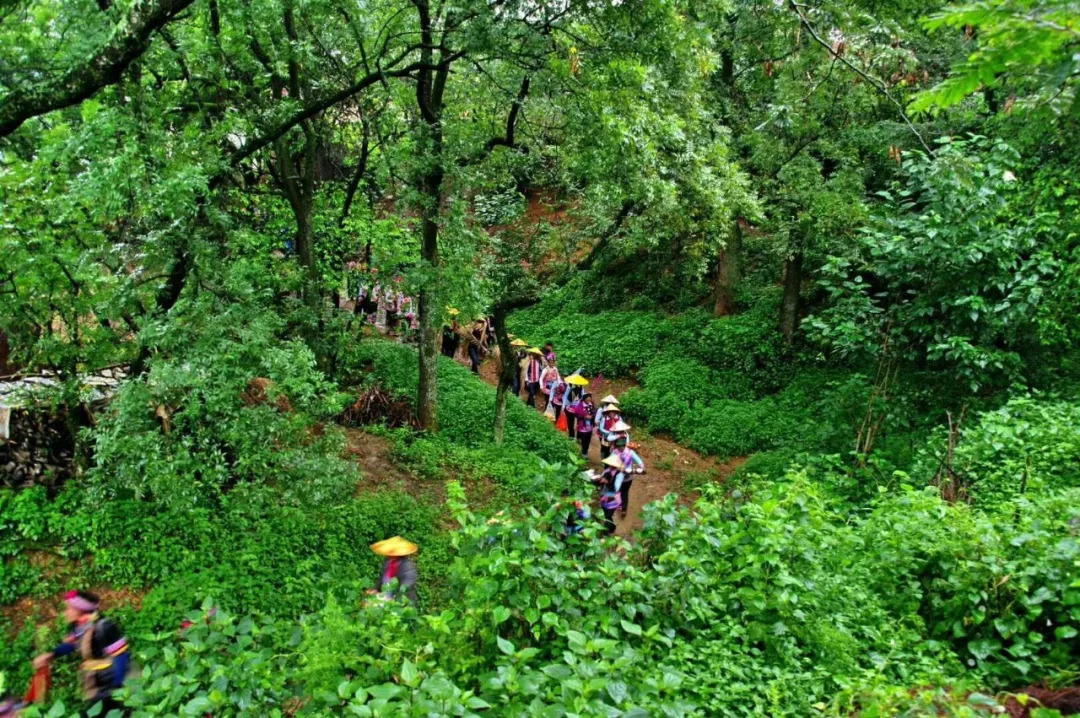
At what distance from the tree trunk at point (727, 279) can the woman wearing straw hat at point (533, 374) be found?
5.92 m

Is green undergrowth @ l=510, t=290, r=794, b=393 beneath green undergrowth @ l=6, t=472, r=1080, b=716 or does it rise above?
above

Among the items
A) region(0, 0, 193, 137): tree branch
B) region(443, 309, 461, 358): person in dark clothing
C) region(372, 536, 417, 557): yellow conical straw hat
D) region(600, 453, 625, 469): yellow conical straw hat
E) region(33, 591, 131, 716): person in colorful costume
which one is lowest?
region(33, 591, 131, 716): person in colorful costume

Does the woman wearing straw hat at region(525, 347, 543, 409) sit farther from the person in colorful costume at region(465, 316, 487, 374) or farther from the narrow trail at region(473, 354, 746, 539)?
the person in colorful costume at region(465, 316, 487, 374)

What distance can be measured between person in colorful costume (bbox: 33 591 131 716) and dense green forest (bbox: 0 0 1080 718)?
329 mm

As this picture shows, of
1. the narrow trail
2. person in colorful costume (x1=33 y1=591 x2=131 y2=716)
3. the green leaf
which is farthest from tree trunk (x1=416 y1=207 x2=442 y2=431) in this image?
the green leaf

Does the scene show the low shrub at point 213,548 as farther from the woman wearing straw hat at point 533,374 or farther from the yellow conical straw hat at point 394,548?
the woman wearing straw hat at point 533,374

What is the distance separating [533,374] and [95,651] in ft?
35.9

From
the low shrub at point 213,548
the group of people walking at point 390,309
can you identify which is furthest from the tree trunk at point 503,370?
the low shrub at point 213,548

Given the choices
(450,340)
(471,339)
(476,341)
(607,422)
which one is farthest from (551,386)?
(450,340)

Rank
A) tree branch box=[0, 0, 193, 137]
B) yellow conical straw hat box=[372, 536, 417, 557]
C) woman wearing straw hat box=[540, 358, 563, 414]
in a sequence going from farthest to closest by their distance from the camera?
woman wearing straw hat box=[540, 358, 563, 414], yellow conical straw hat box=[372, 536, 417, 557], tree branch box=[0, 0, 193, 137]

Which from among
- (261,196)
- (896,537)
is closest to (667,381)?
(261,196)

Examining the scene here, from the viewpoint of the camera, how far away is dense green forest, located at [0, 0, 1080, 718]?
3846 millimetres

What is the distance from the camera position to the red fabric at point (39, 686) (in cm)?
607

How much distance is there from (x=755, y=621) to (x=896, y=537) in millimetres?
1769
